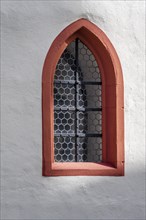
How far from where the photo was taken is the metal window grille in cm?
760

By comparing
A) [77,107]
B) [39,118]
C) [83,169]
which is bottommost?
[83,169]

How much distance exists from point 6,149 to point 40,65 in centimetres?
96

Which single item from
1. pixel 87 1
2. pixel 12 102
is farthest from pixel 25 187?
pixel 87 1

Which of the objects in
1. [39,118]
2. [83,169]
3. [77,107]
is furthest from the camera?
[77,107]

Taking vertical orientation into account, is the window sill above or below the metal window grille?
below

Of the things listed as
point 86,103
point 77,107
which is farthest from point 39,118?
point 86,103

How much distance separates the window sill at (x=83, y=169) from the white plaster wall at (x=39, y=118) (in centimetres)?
6

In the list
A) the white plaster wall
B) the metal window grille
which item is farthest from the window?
the white plaster wall

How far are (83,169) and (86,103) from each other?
792mm

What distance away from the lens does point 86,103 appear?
7719 millimetres

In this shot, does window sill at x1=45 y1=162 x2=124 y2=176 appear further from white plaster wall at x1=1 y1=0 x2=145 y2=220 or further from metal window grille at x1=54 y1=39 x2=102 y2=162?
metal window grille at x1=54 y1=39 x2=102 y2=162

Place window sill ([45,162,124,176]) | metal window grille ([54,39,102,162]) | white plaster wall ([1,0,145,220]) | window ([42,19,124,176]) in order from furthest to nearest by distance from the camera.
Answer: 1. metal window grille ([54,39,102,162])
2. window ([42,19,124,176])
3. window sill ([45,162,124,176])
4. white plaster wall ([1,0,145,220])

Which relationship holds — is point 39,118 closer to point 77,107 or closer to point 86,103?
point 77,107

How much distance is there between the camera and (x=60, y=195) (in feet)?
23.9
